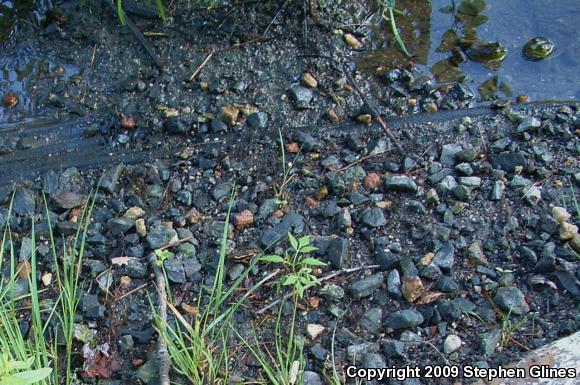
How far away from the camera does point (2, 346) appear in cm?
192

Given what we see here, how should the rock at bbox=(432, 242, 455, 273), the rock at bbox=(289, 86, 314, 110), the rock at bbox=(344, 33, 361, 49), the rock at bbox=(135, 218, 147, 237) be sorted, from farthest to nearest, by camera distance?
1. the rock at bbox=(344, 33, 361, 49)
2. the rock at bbox=(289, 86, 314, 110)
3. the rock at bbox=(135, 218, 147, 237)
4. the rock at bbox=(432, 242, 455, 273)

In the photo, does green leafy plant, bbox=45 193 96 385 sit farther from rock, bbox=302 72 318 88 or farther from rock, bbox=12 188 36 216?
rock, bbox=302 72 318 88

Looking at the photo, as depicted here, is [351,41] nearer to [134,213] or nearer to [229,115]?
[229,115]

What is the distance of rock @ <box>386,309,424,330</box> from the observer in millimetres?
2104

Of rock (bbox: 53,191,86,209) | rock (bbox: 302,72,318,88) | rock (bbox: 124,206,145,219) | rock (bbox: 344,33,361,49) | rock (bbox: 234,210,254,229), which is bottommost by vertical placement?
rock (bbox: 234,210,254,229)

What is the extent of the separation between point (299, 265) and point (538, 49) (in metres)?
1.66

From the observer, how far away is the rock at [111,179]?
2.54m

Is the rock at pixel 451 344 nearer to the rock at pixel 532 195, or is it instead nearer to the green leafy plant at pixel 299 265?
the green leafy plant at pixel 299 265

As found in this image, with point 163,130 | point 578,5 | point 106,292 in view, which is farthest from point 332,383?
point 578,5

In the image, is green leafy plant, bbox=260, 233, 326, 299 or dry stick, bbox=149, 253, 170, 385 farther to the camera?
→ green leafy plant, bbox=260, 233, 326, 299

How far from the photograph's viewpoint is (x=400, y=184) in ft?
8.14

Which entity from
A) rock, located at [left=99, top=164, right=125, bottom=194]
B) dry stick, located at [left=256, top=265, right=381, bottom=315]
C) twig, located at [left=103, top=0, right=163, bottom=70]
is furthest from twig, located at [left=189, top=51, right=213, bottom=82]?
dry stick, located at [left=256, top=265, right=381, bottom=315]

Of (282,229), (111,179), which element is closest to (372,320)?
(282,229)

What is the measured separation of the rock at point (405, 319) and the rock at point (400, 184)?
52 cm
